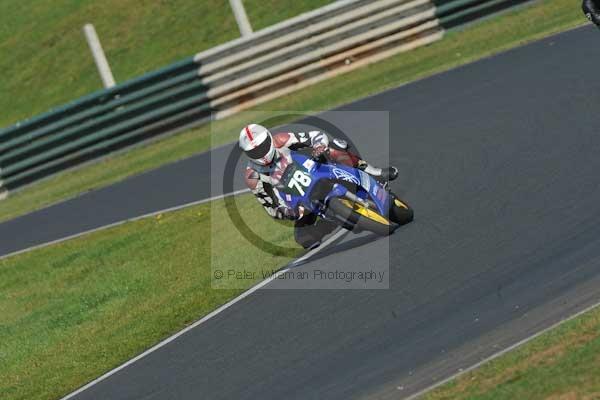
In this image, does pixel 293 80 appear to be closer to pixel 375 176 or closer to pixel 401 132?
pixel 401 132

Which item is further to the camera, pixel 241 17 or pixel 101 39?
pixel 101 39

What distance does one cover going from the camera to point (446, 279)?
385 inches

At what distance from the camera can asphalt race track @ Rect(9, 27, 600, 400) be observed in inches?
337

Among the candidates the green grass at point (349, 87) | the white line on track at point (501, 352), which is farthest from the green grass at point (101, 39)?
the white line on track at point (501, 352)

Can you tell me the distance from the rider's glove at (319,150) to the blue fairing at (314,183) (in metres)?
0.11

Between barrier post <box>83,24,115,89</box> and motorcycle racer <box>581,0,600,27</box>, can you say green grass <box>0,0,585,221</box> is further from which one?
motorcycle racer <box>581,0,600,27</box>

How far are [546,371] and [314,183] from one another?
166 inches

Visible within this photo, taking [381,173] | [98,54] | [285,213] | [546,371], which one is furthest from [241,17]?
[546,371]

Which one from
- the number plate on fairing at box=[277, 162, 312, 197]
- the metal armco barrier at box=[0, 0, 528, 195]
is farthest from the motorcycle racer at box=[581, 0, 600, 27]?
the metal armco barrier at box=[0, 0, 528, 195]

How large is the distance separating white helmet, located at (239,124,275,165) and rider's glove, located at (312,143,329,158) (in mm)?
531

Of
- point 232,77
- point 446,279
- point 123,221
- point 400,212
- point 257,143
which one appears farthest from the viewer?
point 232,77

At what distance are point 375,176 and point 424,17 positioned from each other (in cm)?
767

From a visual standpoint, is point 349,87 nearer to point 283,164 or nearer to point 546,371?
point 283,164

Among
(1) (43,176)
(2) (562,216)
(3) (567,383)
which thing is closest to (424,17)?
(1) (43,176)
